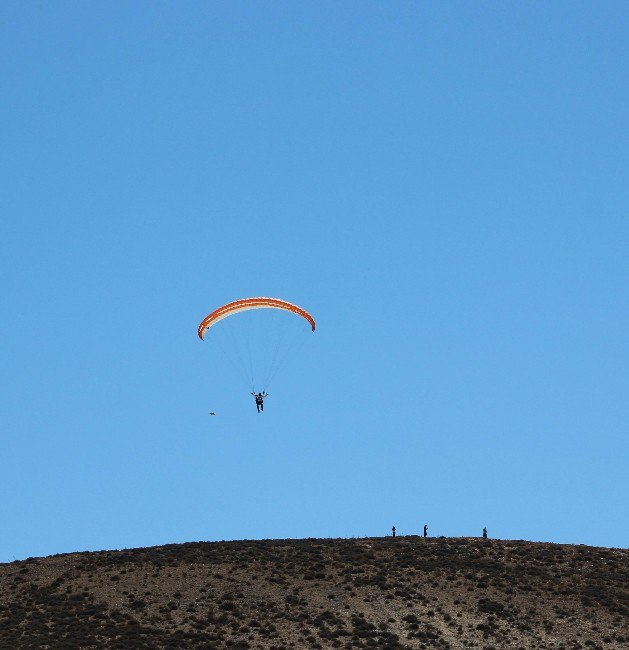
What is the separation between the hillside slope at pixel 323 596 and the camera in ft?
253

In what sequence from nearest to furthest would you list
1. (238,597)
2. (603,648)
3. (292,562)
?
1. (603,648)
2. (238,597)
3. (292,562)

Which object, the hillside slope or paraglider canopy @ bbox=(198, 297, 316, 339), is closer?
the hillside slope

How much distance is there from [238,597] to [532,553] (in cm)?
1914

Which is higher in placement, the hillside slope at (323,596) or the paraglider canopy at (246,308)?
the paraglider canopy at (246,308)

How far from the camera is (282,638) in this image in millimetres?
76688

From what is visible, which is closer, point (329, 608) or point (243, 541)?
point (329, 608)

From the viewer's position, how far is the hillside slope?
77.0m

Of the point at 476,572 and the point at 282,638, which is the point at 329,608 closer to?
the point at 282,638

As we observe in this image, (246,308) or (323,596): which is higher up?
(246,308)

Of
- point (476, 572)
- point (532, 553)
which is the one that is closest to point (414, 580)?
point (476, 572)

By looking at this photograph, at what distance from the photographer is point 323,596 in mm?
81875

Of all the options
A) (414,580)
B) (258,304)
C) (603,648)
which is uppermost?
(258,304)

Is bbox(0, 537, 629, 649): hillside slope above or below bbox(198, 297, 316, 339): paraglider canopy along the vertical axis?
below

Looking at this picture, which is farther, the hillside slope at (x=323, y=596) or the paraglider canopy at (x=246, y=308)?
the paraglider canopy at (x=246, y=308)
